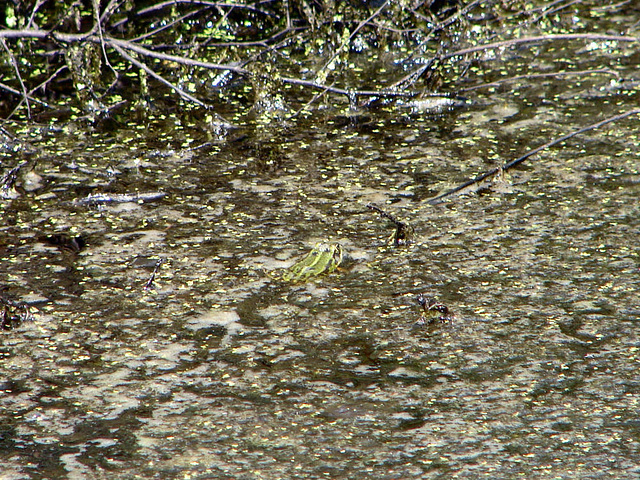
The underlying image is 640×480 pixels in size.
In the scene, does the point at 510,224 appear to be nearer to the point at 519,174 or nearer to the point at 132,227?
the point at 519,174

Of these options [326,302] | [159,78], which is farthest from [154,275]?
[159,78]

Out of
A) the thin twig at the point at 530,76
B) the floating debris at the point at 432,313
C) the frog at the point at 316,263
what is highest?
the thin twig at the point at 530,76

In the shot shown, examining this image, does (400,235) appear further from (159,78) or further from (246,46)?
(246,46)

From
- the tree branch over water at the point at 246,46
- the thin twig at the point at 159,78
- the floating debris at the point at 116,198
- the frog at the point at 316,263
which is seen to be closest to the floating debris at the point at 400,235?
the frog at the point at 316,263

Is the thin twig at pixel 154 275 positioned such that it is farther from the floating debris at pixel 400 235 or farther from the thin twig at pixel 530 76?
the thin twig at pixel 530 76

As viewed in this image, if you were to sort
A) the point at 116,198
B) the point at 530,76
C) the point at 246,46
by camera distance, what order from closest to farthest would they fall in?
the point at 116,198
the point at 530,76
the point at 246,46

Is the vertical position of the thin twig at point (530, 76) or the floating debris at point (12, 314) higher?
the thin twig at point (530, 76)

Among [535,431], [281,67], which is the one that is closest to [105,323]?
[535,431]
